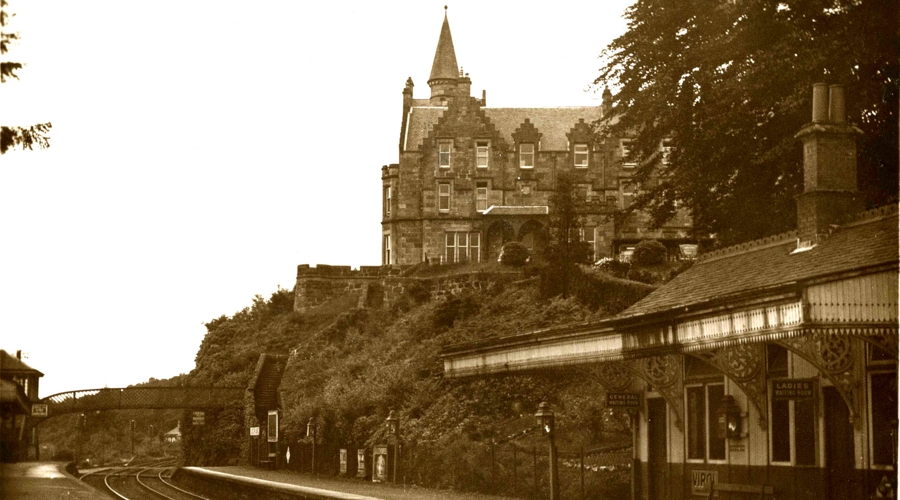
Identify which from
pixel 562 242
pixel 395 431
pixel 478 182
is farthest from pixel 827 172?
pixel 478 182

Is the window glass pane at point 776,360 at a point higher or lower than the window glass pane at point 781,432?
higher

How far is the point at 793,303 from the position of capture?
54.6 feet

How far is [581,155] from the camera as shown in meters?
67.6

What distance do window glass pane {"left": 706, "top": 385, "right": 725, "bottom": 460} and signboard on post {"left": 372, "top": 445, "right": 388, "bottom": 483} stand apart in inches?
614

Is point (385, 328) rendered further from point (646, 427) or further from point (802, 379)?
point (802, 379)

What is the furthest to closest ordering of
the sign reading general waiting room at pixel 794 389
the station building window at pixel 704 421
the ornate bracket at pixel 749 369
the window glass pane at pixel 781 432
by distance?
the station building window at pixel 704 421 → the ornate bracket at pixel 749 369 → the window glass pane at pixel 781 432 → the sign reading general waiting room at pixel 794 389

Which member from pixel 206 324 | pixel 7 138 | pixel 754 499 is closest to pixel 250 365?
pixel 206 324

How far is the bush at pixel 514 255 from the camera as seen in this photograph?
57938mm

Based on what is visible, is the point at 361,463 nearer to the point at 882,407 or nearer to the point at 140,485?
the point at 140,485

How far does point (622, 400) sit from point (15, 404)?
16993mm

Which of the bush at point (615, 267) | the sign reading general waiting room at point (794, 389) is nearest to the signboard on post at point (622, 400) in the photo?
the sign reading general waiting room at point (794, 389)

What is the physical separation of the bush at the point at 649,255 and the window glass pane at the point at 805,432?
3466cm

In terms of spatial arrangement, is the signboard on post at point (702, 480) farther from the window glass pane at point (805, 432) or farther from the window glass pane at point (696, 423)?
the window glass pane at point (805, 432)

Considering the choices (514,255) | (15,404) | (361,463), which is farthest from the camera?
(514,255)
